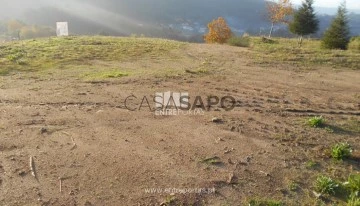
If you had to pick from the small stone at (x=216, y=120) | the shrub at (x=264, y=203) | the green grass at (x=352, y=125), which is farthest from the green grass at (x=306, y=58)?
the shrub at (x=264, y=203)

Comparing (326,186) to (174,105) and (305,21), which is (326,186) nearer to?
(174,105)

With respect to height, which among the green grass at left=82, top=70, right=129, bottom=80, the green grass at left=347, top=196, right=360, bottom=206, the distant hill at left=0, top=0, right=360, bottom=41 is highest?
the distant hill at left=0, top=0, right=360, bottom=41

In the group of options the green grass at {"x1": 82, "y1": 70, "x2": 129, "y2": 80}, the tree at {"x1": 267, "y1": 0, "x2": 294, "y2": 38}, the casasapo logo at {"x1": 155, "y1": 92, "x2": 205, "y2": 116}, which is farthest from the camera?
the tree at {"x1": 267, "y1": 0, "x2": 294, "y2": 38}

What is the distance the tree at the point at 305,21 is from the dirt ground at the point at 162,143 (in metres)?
14.7

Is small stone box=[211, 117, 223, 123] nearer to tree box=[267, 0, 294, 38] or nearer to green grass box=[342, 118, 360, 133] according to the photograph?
green grass box=[342, 118, 360, 133]

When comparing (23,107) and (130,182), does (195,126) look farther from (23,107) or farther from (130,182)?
(23,107)

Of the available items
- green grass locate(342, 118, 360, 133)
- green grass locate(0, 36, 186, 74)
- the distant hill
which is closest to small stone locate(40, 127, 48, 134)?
green grass locate(0, 36, 186, 74)

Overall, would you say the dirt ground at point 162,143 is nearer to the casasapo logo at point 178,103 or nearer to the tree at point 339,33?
the casasapo logo at point 178,103

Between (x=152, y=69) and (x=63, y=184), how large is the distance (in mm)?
7446

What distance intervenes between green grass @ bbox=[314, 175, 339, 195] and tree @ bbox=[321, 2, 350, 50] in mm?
17547

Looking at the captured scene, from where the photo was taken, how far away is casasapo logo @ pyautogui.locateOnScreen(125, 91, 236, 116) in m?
7.86

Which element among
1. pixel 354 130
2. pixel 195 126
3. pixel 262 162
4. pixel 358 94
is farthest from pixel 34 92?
pixel 358 94

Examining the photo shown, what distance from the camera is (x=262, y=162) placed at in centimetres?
582

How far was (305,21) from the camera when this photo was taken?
23766mm
